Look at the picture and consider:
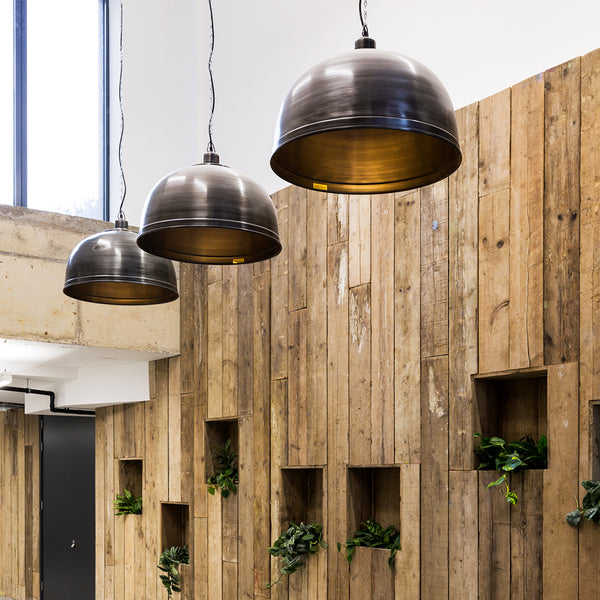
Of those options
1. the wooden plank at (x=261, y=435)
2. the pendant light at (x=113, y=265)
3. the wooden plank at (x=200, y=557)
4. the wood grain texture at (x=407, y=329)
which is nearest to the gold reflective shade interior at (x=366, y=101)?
the pendant light at (x=113, y=265)

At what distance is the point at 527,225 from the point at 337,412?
5.26 ft

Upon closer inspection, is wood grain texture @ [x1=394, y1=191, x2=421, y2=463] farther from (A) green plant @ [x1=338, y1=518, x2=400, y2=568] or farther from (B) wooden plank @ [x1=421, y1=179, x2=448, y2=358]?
(A) green plant @ [x1=338, y1=518, x2=400, y2=568]

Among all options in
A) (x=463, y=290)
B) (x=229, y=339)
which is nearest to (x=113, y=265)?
(x=463, y=290)

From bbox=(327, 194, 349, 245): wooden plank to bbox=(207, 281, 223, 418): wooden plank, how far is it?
1330 millimetres

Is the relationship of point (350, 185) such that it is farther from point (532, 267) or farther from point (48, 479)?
point (48, 479)

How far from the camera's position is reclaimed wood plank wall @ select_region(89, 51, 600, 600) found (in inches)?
136

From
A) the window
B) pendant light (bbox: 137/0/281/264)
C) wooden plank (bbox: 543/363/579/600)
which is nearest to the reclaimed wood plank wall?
wooden plank (bbox: 543/363/579/600)

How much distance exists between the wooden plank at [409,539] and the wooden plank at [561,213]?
102 cm

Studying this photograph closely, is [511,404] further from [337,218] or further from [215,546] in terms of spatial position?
[215,546]

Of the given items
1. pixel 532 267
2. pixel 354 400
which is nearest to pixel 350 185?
pixel 532 267

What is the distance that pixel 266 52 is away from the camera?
577cm

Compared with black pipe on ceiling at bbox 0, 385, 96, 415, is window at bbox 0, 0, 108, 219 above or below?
above

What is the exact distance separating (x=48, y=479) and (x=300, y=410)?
618 cm

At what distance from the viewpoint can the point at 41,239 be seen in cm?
573
